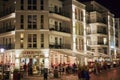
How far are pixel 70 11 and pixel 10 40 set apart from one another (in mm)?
12676

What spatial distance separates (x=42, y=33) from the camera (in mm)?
52125

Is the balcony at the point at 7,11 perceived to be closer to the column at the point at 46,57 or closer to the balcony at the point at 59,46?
the balcony at the point at 59,46

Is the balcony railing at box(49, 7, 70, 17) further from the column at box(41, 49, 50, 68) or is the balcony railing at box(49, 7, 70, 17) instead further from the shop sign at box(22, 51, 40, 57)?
the shop sign at box(22, 51, 40, 57)

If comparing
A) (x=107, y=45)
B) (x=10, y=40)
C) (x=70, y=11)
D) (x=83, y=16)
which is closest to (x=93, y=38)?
(x=107, y=45)

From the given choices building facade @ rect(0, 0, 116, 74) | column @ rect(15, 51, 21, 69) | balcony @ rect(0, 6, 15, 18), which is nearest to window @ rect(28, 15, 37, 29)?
building facade @ rect(0, 0, 116, 74)

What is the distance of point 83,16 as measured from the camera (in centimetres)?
6506

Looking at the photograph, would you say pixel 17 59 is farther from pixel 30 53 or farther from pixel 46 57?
pixel 46 57

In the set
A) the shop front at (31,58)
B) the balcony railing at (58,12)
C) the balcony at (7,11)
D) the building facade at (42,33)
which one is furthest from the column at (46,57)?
the balcony at (7,11)

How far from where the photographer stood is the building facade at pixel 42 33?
170ft

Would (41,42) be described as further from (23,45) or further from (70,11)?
(70,11)

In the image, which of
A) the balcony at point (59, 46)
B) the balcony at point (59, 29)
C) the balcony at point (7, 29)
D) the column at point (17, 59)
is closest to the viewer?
the column at point (17, 59)

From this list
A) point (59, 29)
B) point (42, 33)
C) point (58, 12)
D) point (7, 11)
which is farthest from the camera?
point (7, 11)

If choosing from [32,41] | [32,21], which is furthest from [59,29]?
[32,41]

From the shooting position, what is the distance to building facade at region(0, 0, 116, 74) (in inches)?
2040
